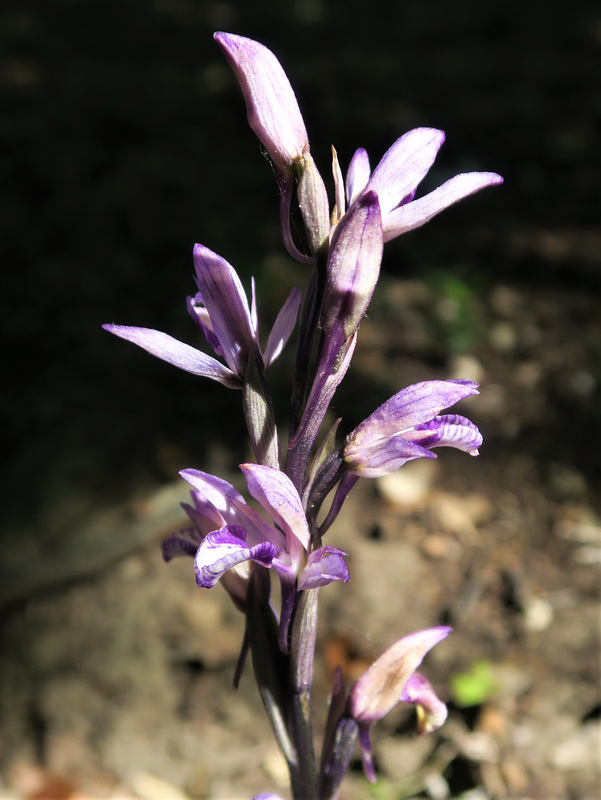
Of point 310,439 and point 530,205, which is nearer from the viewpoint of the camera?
point 310,439

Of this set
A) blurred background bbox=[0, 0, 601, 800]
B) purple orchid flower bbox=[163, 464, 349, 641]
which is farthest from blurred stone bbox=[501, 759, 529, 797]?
purple orchid flower bbox=[163, 464, 349, 641]

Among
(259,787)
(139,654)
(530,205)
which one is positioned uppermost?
(530,205)

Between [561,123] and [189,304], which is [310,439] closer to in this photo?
[189,304]

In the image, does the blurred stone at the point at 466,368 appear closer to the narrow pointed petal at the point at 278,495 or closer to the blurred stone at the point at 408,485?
the blurred stone at the point at 408,485

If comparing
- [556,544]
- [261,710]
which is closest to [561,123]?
[556,544]

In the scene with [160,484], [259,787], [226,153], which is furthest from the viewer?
[226,153]

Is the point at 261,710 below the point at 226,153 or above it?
below

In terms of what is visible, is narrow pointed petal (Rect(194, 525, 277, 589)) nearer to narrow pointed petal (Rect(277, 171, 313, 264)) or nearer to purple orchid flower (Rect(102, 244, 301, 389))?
purple orchid flower (Rect(102, 244, 301, 389))

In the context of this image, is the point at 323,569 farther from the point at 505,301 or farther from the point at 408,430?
the point at 505,301

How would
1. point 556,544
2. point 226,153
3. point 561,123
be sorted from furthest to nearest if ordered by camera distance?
point 561,123, point 226,153, point 556,544
